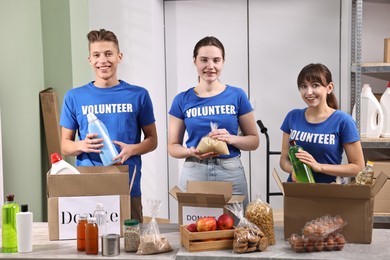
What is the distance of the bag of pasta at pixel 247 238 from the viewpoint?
1749 mm

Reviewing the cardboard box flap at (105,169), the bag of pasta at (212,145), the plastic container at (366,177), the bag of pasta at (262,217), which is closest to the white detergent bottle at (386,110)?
the bag of pasta at (212,145)

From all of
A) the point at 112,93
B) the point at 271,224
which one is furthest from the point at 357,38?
the point at 271,224

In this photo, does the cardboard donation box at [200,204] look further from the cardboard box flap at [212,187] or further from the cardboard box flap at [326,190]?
the cardboard box flap at [326,190]

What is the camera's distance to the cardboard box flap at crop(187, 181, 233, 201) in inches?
80.4

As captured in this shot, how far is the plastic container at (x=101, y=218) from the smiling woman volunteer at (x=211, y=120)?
0.64m

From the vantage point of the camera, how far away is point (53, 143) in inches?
138

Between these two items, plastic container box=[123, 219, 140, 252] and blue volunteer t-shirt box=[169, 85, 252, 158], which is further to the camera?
blue volunteer t-shirt box=[169, 85, 252, 158]

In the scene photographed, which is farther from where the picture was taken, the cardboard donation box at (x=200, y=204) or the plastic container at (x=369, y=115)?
the plastic container at (x=369, y=115)

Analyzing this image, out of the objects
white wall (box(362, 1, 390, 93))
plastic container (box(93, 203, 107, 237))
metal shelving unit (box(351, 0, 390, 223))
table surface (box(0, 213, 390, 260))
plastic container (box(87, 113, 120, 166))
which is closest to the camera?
table surface (box(0, 213, 390, 260))

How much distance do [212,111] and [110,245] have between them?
889 millimetres

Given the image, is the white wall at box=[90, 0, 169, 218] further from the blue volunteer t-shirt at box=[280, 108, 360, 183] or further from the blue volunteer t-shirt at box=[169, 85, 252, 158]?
the blue volunteer t-shirt at box=[280, 108, 360, 183]

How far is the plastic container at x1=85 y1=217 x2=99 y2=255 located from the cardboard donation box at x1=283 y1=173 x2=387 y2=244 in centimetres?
66

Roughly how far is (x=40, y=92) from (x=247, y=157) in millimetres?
1642

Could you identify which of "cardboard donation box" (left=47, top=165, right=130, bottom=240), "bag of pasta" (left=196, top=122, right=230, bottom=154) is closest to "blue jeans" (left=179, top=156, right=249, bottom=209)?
"bag of pasta" (left=196, top=122, right=230, bottom=154)
